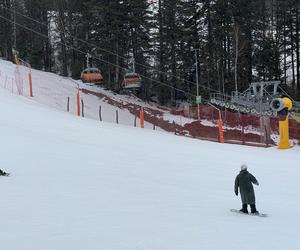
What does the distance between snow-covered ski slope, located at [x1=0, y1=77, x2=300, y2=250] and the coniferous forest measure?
33217 mm

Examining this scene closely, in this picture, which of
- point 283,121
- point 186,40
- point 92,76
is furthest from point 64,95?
point 283,121

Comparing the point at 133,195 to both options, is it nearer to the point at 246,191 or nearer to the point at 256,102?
the point at 246,191

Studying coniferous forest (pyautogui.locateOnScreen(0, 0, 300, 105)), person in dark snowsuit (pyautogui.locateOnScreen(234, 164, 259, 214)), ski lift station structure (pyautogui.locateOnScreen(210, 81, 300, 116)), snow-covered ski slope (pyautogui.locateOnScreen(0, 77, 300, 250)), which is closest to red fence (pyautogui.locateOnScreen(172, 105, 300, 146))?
ski lift station structure (pyautogui.locateOnScreen(210, 81, 300, 116))

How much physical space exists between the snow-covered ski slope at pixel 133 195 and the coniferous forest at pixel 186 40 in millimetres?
33217

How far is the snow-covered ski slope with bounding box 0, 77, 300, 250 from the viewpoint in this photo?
29.7 feet

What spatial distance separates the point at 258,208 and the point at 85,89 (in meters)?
41.5

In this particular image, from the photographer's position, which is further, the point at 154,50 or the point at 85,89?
the point at 154,50

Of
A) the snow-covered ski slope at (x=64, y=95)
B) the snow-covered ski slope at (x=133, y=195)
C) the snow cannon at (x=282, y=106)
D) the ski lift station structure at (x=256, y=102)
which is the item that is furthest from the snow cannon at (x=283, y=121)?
the ski lift station structure at (x=256, y=102)

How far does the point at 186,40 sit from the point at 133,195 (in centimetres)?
4749

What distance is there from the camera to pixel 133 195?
12977 millimetres

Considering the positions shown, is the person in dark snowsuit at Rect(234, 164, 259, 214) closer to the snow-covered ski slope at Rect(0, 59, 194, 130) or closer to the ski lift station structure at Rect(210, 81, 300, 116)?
the snow-covered ski slope at Rect(0, 59, 194, 130)

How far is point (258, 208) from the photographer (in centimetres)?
1273

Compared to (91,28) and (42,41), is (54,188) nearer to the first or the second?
(91,28)

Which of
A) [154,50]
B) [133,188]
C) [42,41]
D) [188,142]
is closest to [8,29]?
[42,41]
